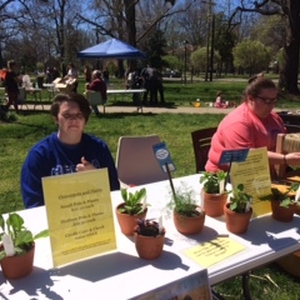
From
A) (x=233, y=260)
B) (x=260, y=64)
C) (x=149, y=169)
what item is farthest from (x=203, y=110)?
(x=260, y=64)

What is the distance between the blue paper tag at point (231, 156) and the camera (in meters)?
1.44

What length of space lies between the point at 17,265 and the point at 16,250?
4 cm

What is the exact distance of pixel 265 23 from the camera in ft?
114

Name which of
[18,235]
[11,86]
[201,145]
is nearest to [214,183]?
[18,235]

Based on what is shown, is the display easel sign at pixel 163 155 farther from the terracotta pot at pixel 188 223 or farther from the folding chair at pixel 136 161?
the folding chair at pixel 136 161

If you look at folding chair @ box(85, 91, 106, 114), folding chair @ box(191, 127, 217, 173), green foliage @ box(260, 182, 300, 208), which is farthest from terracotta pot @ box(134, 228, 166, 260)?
folding chair @ box(85, 91, 106, 114)

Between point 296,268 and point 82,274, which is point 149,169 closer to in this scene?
point 296,268

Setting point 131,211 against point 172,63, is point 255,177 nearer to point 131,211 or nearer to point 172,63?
point 131,211

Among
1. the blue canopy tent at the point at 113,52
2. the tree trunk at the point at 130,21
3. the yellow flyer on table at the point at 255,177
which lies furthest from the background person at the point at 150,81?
the yellow flyer on table at the point at 255,177

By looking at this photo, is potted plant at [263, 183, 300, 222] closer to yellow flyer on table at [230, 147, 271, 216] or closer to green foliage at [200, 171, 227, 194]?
yellow flyer on table at [230, 147, 271, 216]

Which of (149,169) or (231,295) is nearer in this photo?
(231,295)

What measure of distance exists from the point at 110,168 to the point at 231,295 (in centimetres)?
106

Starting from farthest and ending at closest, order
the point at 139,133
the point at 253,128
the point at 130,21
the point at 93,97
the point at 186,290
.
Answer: the point at 130,21 → the point at 93,97 → the point at 139,133 → the point at 253,128 → the point at 186,290

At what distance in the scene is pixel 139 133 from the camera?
7199 millimetres
